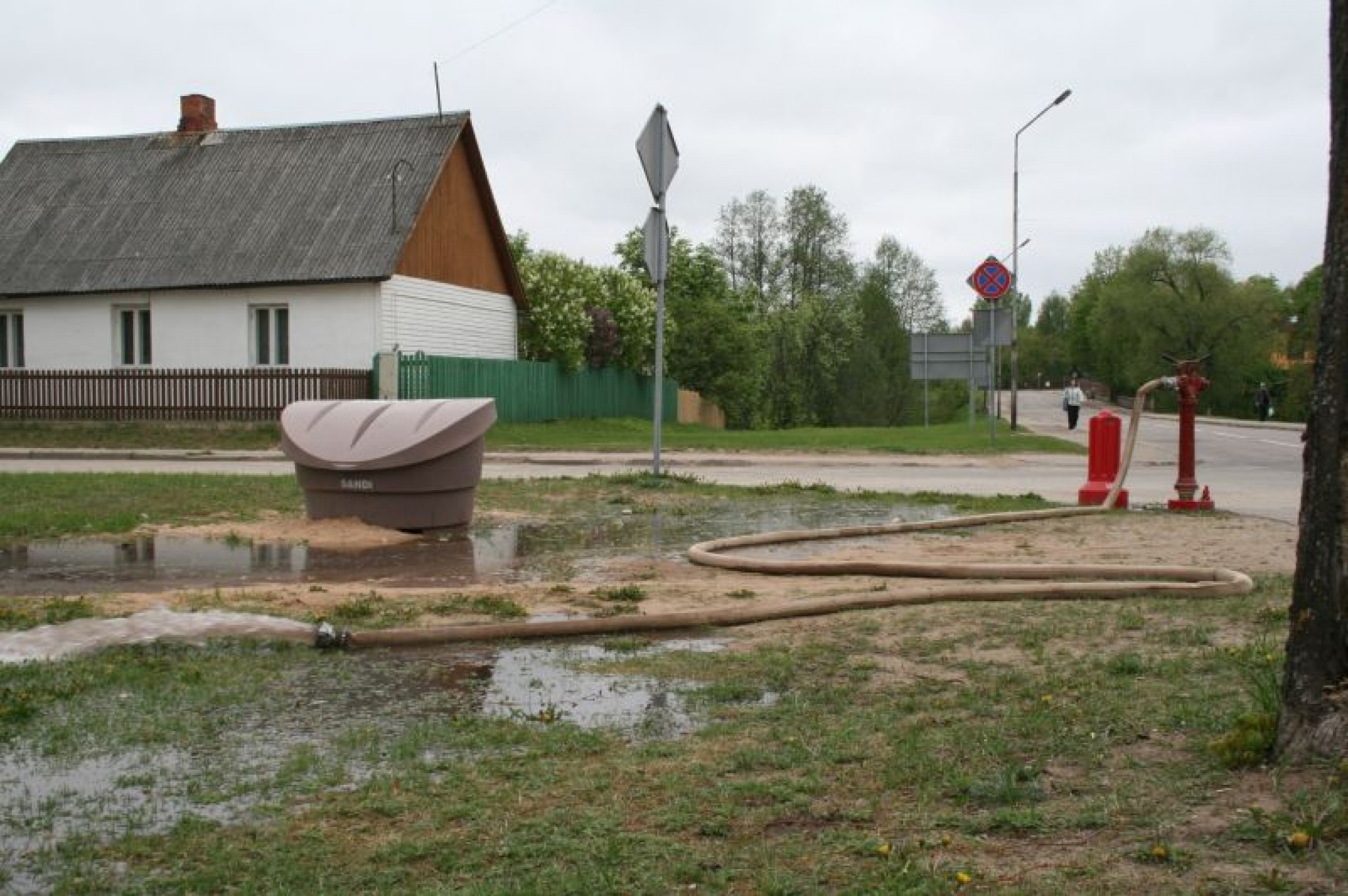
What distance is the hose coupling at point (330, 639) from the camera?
6.51 m

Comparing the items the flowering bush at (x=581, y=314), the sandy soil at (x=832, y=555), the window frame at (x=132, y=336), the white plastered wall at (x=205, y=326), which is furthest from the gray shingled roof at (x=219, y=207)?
the sandy soil at (x=832, y=555)

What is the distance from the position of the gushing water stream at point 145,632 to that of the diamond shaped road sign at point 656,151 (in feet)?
32.5

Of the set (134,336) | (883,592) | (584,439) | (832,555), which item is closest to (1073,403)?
(584,439)

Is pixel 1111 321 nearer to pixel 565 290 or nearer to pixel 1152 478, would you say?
pixel 565 290

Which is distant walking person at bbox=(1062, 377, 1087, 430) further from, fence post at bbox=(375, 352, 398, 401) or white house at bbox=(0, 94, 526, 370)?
fence post at bbox=(375, 352, 398, 401)

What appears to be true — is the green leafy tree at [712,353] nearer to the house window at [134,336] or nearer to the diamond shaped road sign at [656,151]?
the house window at [134,336]

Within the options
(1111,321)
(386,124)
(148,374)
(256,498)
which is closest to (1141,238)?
(1111,321)

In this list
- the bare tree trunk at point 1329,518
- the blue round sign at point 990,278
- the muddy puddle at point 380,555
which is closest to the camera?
the bare tree trunk at point 1329,518

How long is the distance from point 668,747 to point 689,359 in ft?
175

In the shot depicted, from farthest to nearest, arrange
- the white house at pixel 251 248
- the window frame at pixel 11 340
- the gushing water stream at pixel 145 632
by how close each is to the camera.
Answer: the window frame at pixel 11 340
the white house at pixel 251 248
the gushing water stream at pixel 145 632

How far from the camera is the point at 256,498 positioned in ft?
46.8

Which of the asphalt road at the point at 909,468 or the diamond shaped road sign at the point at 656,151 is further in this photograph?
the asphalt road at the point at 909,468

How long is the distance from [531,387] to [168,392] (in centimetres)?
1040

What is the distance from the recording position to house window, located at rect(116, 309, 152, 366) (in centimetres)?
3566
